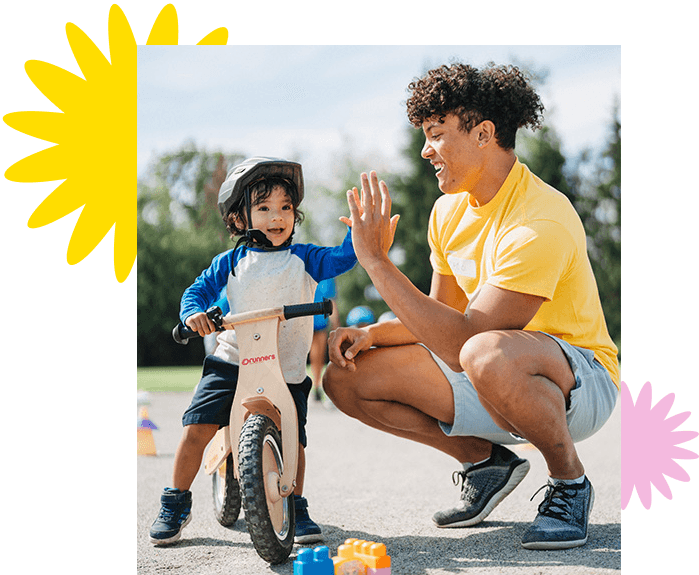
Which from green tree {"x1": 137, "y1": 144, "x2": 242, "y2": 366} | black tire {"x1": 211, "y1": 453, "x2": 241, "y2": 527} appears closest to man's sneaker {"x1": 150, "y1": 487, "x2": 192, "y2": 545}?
black tire {"x1": 211, "y1": 453, "x2": 241, "y2": 527}

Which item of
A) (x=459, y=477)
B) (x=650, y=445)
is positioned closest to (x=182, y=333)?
(x=459, y=477)

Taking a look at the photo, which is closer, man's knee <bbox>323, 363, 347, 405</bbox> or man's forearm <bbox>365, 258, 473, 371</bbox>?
man's forearm <bbox>365, 258, 473, 371</bbox>

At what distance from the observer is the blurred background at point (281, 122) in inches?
118

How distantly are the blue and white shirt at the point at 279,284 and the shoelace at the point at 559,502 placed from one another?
3.23 feet

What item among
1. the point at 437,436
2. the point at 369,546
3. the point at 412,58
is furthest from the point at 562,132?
the point at 369,546

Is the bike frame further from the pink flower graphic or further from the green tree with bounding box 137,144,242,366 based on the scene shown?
the pink flower graphic

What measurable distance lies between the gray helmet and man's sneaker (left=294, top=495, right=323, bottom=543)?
1.15 meters

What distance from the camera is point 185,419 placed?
2.81 m

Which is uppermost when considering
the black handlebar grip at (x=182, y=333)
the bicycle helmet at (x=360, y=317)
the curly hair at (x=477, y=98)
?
the curly hair at (x=477, y=98)

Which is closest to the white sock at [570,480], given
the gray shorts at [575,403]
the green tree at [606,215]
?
the gray shorts at [575,403]

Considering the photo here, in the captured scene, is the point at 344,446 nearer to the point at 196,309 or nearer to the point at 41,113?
the point at 196,309

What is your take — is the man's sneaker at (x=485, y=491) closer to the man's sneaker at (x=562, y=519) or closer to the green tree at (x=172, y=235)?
the man's sneaker at (x=562, y=519)

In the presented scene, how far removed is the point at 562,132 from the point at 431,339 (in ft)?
6.44

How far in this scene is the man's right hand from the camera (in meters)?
2.96
